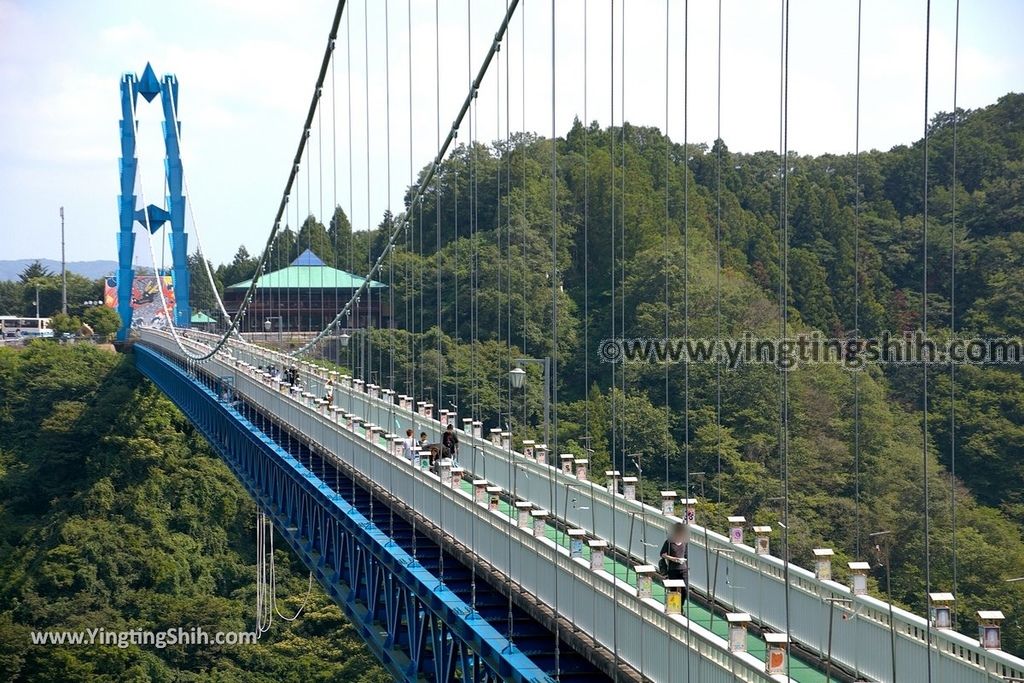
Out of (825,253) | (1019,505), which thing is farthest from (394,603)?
(825,253)

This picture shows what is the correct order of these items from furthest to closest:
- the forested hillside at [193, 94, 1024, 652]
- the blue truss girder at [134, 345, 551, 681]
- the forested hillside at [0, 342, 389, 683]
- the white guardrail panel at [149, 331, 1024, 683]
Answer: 1. the forested hillside at [0, 342, 389, 683]
2. the forested hillside at [193, 94, 1024, 652]
3. the blue truss girder at [134, 345, 551, 681]
4. the white guardrail panel at [149, 331, 1024, 683]

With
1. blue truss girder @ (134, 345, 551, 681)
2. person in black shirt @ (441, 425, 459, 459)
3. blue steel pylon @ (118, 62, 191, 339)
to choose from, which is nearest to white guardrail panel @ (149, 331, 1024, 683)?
blue truss girder @ (134, 345, 551, 681)

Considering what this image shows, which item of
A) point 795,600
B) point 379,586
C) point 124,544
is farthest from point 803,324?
point 795,600

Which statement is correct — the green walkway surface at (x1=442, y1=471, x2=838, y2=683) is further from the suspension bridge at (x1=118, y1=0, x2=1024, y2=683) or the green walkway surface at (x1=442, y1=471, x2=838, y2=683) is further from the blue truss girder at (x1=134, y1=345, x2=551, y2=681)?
the blue truss girder at (x1=134, y1=345, x2=551, y2=681)

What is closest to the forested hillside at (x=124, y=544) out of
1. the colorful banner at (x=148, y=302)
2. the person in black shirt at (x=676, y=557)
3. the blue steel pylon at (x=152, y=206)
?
the blue steel pylon at (x=152, y=206)

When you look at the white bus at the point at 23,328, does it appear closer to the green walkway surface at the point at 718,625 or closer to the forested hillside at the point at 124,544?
the forested hillside at the point at 124,544

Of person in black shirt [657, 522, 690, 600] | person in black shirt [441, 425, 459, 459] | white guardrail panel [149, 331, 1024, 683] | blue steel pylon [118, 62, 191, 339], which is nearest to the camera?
white guardrail panel [149, 331, 1024, 683]
